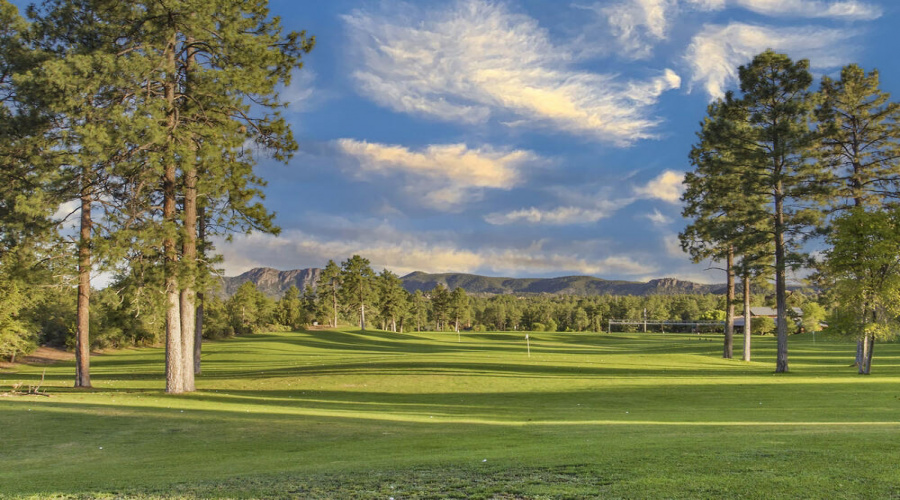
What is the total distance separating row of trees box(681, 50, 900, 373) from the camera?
1021 inches

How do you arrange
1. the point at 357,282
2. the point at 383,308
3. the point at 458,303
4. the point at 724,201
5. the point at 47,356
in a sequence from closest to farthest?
the point at 724,201
the point at 47,356
the point at 357,282
the point at 383,308
the point at 458,303

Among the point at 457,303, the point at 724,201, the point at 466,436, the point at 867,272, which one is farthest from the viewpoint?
the point at 457,303

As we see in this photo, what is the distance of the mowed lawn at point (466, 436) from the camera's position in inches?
256

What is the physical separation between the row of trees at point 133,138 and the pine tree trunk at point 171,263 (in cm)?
4

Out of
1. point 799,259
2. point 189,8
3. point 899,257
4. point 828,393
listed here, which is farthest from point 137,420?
point 899,257

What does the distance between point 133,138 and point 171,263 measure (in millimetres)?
4430

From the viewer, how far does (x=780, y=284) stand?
2847cm

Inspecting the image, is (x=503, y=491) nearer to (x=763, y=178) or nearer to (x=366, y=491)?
(x=366, y=491)

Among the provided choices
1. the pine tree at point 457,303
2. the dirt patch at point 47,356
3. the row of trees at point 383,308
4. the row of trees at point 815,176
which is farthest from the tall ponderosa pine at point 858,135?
the pine tree at point 457,303

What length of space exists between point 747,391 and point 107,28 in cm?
2643

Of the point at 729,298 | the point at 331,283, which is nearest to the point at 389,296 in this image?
the point at 331,283

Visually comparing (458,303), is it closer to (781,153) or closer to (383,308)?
(383,308)

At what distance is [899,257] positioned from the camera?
2541 centimetres

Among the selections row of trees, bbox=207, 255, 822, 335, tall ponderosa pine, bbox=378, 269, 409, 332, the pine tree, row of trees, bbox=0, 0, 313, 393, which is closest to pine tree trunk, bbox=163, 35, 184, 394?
row of trees, bbox=0, 0, 313, 393
